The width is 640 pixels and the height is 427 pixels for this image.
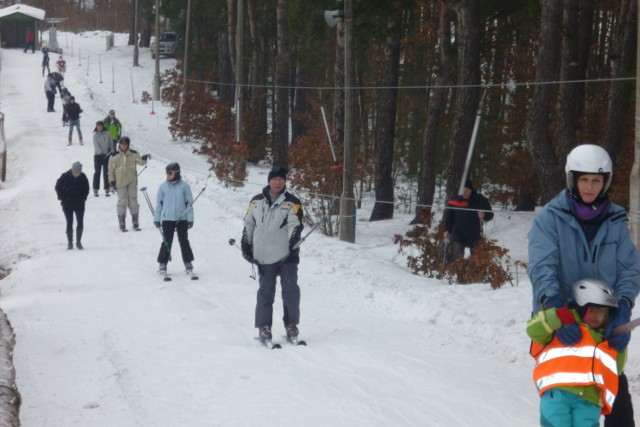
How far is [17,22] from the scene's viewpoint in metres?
62.6

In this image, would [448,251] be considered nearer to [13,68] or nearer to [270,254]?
[270,254]

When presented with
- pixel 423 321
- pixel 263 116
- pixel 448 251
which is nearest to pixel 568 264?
pixel 423 321

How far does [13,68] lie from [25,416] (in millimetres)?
50293

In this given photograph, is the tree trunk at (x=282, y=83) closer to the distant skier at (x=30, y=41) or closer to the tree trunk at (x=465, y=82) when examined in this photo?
the tree trunk at (x=465, y=82)

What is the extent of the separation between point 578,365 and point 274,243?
485 centimetres

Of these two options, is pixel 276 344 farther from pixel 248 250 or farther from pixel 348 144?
pixel 348 144

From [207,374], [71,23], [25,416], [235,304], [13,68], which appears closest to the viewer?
[25,416]

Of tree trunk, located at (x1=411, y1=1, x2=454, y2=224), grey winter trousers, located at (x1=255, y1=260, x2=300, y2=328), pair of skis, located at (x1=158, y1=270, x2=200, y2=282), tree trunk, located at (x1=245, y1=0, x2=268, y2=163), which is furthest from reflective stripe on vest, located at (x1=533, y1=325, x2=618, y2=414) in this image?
tree trunk, located at (x1=245, y1=0, x2=268, y2=163)

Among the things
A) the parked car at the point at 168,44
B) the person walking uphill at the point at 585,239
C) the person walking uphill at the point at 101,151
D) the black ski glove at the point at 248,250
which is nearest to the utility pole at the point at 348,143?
the person walking uphill at the point at 101,151

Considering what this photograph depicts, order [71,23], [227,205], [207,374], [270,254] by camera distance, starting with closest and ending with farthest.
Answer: [207,374] < [270,254] < [227,205] < [71,23]

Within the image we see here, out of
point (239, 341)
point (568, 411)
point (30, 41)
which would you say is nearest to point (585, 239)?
point (568, 411)

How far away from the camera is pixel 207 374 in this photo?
793 cm

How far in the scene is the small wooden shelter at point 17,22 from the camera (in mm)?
61031

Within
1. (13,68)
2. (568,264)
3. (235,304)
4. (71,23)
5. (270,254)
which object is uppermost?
(71,23)
